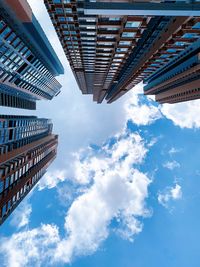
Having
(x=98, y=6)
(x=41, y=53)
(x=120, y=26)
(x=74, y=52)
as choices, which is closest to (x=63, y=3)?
(x=120, y=26)

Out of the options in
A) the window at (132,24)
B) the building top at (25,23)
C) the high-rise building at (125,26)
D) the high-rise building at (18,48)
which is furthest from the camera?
the high-rise building at (18,48)

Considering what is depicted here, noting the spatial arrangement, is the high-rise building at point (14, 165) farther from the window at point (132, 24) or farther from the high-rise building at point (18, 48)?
the window at point (132, 24)

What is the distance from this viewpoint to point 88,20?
142ft

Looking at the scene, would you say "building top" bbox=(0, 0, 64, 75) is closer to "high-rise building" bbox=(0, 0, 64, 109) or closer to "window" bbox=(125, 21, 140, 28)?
"high-rise building" bbox=(0, 0, 64, 109)

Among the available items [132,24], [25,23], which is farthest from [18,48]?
[132,24]

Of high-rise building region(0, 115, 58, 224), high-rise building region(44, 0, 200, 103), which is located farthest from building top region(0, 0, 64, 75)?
high-rise building region(0, 115, 58, 224)

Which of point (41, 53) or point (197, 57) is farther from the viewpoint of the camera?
point (41, 53)

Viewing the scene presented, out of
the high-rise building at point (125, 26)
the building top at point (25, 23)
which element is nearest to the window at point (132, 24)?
the high-rise building at point (125, 26)

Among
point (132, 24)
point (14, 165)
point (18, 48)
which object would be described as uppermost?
point (18, 48)

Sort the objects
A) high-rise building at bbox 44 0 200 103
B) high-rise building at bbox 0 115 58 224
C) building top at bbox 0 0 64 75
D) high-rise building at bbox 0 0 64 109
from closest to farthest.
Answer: high-rise building at bbox 44 0 200 103
high-rise building at bbox 0 115 58 224
building top at bbox 0 0 64 75
high-rise building at bbox 0 0 64 109

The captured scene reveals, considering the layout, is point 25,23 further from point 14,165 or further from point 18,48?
point 14,165

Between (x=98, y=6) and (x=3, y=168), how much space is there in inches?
1744

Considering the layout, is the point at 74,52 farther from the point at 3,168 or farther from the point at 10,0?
the point at 3,168

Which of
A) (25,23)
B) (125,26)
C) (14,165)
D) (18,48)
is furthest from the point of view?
(18,48)
